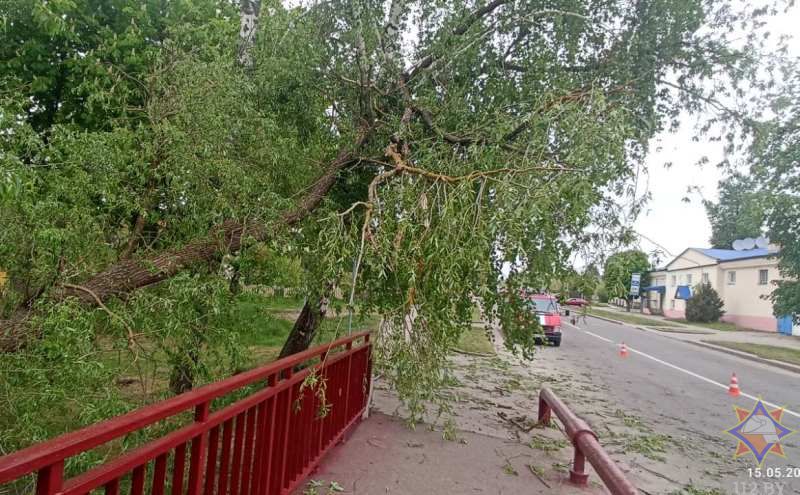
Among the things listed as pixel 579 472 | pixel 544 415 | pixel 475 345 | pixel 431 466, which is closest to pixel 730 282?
pixel 475 345

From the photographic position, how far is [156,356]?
4.54 m

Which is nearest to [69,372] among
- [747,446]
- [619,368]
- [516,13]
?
[516,13]

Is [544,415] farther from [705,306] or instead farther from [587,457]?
[705,306]

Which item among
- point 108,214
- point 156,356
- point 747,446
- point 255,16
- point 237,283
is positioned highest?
point 255,16

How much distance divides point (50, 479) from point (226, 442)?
4.05 feet

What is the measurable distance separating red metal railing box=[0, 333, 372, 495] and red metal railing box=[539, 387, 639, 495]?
2.10 meters

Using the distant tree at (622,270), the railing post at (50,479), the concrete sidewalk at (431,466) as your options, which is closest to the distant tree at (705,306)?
the concrete sidewalk at (431,466)

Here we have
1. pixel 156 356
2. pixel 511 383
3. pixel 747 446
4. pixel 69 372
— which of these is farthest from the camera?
pixel 511 383

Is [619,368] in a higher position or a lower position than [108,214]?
lower

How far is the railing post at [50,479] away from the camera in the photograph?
1.47 metres

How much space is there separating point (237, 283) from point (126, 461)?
12.6 ft

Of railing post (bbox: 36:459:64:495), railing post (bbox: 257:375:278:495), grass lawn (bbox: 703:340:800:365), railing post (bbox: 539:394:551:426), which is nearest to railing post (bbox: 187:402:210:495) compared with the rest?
railing post (bbox: 257:375:278:495)

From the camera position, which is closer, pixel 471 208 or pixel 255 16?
pixel 471 208

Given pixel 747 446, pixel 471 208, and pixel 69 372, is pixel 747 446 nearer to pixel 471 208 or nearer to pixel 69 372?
pixel 471 208
